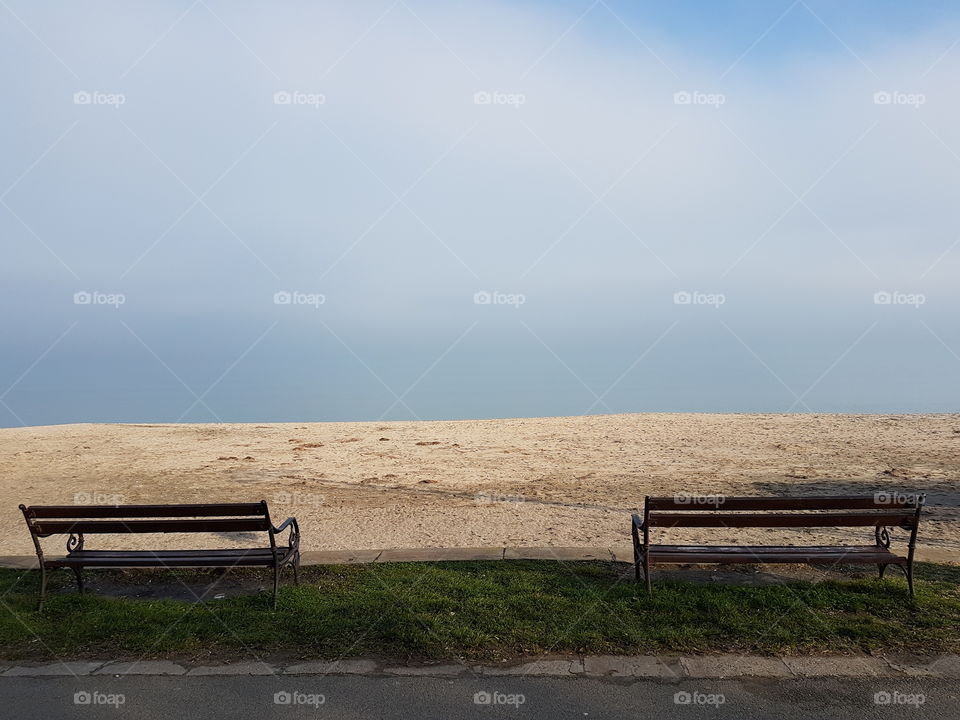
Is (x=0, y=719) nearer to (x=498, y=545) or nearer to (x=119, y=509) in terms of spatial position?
(x=119, y=509)

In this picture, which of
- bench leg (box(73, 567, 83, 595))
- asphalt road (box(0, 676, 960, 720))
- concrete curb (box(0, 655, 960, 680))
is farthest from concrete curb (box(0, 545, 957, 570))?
asphalt road (box(0, 676, 960, 720))

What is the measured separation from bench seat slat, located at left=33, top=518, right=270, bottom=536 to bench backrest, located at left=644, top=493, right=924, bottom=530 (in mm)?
3369

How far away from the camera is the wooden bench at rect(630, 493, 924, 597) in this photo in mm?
5926

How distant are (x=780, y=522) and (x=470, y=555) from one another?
2931mm

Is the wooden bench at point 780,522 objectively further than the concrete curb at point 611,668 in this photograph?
Yes

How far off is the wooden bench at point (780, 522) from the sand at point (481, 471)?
221 cm

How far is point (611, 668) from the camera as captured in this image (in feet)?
15.3

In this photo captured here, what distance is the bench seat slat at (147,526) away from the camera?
6285 mm

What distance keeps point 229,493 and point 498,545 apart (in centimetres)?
604

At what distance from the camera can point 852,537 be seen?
8539 millimetres

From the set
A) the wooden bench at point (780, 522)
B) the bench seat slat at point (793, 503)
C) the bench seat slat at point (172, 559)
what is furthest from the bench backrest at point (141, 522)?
the bench seat slat at point (793, 503)

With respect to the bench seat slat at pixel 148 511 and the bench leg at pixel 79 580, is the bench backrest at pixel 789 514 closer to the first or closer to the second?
the bench seat slat at pixel 148 511

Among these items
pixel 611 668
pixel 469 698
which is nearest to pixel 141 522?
pixel 469 698

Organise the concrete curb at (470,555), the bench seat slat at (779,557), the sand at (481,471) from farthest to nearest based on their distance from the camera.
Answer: the sand at (481,471) → the concrete curb at (470,555) → the bench seat slat at (779,557)
